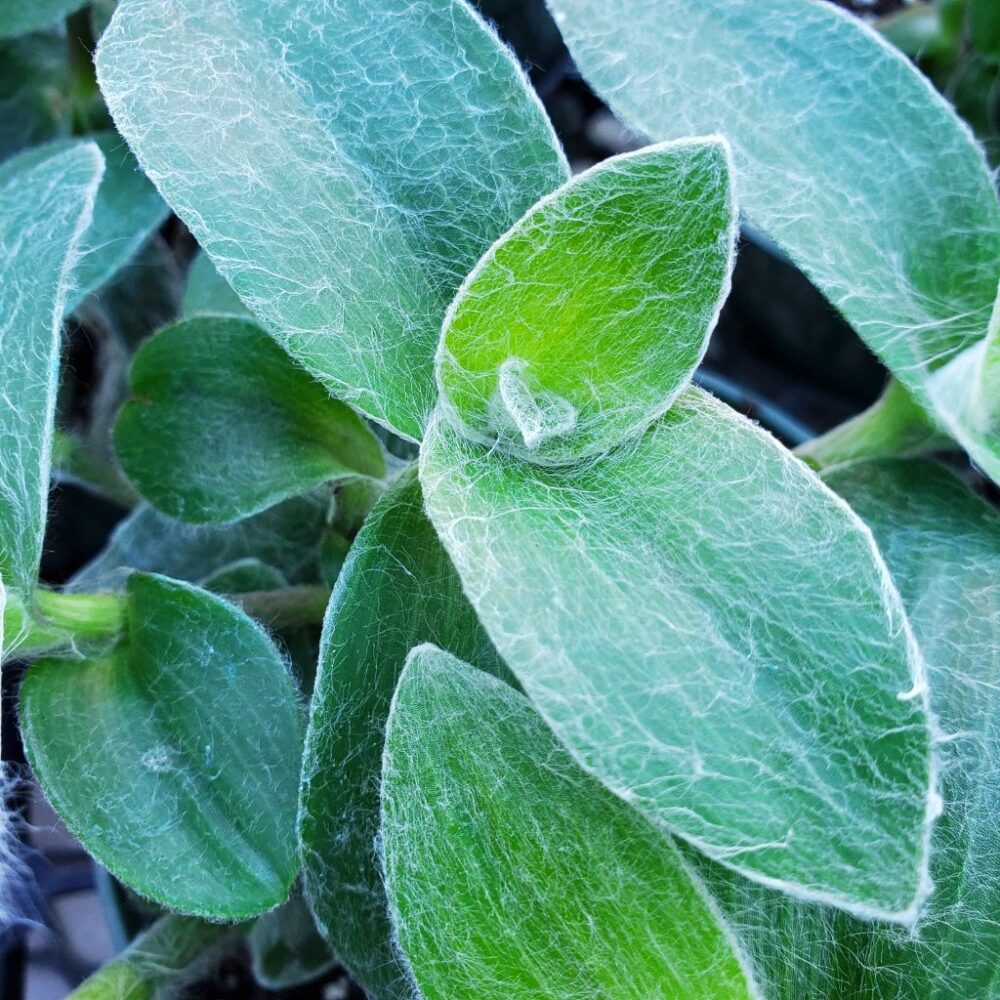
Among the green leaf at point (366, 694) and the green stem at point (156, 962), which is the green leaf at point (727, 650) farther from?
the green stem at point (156, 962)

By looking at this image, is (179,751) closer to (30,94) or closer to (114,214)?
(114,214)

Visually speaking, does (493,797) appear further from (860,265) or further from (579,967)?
(860,265)

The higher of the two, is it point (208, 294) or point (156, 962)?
point (208, 294)

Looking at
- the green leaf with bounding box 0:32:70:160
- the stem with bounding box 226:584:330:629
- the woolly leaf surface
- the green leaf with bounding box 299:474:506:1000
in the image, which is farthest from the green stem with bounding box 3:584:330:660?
the green leaf with bounding box 0:32:70:160

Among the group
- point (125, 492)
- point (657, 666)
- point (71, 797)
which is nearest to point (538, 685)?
point (657, 666)

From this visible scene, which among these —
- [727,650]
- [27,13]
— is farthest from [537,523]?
[27,13]

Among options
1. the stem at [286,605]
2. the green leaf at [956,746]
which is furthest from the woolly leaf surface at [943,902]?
the stem at [286,605]
